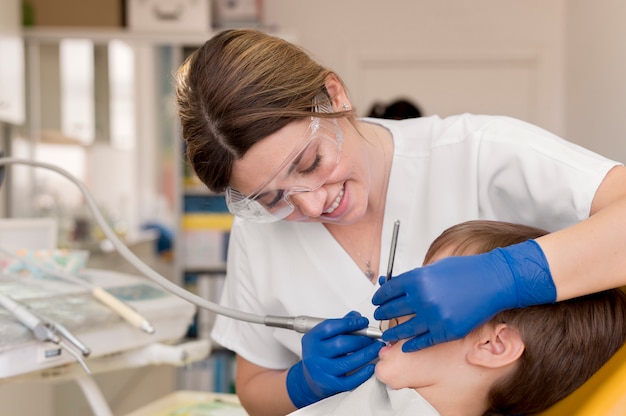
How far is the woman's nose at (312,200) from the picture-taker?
1184 mm

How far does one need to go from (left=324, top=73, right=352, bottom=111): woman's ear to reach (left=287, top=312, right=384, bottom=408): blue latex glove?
0.36 metres

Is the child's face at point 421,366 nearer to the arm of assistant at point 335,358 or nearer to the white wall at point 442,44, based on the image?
the arm of assistant at point 335,358

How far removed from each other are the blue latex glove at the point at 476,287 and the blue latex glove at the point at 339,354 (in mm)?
205

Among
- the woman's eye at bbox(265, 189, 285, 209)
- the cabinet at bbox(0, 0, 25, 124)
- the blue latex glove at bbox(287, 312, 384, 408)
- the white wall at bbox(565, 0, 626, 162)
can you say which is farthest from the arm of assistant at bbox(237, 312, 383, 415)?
the cabinet at bbox(0, 0, 25, 124)

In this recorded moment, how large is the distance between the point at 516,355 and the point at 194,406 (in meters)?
0.91

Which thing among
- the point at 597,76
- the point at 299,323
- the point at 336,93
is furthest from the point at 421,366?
the point at 597,76

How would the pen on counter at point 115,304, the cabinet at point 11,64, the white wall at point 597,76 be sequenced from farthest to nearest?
the cabinet at point 11,64 < the white wall at point 597,76 < the pen on counter at point 115,304

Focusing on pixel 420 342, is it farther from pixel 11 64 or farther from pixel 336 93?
pixel 11 64

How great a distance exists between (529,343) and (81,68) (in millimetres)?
3267

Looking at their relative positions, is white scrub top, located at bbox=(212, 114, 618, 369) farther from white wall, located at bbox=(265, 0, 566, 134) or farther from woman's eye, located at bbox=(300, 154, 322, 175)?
white wall, located at bbox=(265, 0, 566, 134)

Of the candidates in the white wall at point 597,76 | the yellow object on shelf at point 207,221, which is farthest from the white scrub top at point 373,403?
the yellow object on shelf at point 207,221

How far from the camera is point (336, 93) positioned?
1.25 m

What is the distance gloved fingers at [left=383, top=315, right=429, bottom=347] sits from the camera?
1.02 meters

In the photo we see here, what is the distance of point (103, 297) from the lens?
1.49 metres
